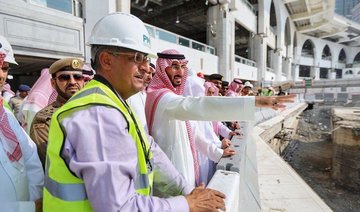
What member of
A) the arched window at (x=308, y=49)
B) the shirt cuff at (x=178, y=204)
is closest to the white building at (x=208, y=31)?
the arched window at (x=308, y=49)

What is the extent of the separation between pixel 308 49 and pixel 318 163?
132ft

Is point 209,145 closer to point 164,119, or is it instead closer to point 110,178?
point 164,119

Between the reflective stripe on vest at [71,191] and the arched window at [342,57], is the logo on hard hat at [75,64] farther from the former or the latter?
the arched window at [342,57]

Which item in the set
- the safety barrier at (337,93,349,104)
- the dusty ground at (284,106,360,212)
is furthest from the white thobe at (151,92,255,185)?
the safety barrier at (337,93,349,104)

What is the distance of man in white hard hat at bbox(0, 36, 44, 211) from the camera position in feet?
3.74

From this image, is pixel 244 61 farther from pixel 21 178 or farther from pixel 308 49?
pixel 308 49

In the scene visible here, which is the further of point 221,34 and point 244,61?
point 244,61

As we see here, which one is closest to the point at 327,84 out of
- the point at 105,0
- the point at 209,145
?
the point at 105,0

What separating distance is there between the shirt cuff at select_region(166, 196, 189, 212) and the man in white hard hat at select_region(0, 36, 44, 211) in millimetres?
680

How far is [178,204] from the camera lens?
947mm


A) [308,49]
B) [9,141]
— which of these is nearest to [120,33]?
[9,141]

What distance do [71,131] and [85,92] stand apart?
18cm

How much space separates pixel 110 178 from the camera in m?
0.79

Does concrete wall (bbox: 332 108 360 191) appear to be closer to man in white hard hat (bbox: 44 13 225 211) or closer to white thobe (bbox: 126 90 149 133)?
white thobe (bbox: 126 90 149 133)
